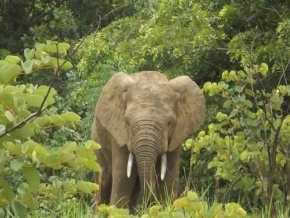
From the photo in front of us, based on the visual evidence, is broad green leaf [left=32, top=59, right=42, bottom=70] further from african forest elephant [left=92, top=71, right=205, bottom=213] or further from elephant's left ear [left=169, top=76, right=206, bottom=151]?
elephant's left ear [left=169, top=76, right=206, bottom=151]

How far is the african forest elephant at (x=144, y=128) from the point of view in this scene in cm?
961

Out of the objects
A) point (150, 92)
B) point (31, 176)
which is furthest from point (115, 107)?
point (31, 176)

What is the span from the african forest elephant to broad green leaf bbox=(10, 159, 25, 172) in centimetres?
517

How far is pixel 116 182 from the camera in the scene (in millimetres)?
10016

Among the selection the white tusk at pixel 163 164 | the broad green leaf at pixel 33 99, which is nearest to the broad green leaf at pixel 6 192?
the broad green leaf at pixel 33 99

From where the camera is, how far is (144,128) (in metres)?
9.62

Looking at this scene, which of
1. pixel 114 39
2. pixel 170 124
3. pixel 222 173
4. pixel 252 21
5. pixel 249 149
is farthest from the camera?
pixel 114 39

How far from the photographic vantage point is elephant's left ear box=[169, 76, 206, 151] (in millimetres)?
10211

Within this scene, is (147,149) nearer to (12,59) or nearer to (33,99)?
(12,59)

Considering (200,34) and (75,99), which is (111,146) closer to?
(200,34)

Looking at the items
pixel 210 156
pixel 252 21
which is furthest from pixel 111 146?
pixel 252 21

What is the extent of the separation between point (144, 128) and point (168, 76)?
317 centimetres

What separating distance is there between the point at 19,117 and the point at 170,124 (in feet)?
19.6

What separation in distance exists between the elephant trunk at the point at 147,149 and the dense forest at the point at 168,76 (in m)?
0.36
